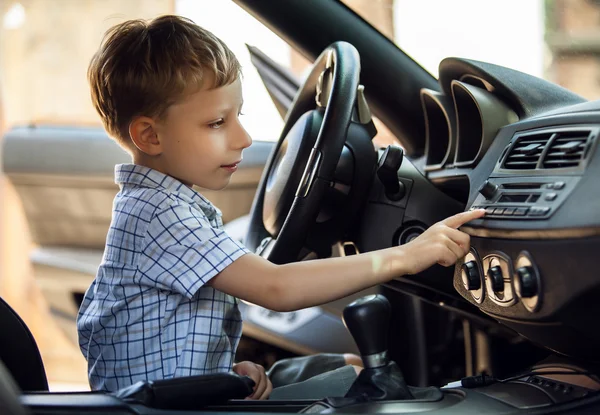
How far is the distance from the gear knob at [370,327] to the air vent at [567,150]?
258 mm

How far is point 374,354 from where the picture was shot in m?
1.00

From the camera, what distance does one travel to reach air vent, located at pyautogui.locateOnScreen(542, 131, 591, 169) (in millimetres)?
899

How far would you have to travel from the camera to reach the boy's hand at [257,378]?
45.1 inches

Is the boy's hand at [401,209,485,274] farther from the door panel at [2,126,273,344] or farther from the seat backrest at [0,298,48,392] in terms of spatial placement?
the door panel at [2,126,273,344]

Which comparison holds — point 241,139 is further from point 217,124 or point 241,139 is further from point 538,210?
point 538,210

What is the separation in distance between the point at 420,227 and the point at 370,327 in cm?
29

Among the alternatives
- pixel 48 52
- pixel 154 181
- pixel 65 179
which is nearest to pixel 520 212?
pixel 154 181

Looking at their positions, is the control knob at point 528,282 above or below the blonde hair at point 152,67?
below

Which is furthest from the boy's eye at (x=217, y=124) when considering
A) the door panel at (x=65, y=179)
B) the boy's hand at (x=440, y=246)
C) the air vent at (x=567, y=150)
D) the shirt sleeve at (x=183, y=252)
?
the door panel at (x=65, y=179)

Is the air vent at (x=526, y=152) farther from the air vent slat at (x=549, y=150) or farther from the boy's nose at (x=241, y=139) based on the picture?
the boy's nose at (x=241, y=139)

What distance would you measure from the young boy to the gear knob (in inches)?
1.3

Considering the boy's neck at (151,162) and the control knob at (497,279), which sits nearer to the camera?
the control knob at (497,279)

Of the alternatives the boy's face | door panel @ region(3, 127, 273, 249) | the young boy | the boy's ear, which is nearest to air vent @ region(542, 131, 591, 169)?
the young boy

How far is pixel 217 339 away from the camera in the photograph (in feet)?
3.53
